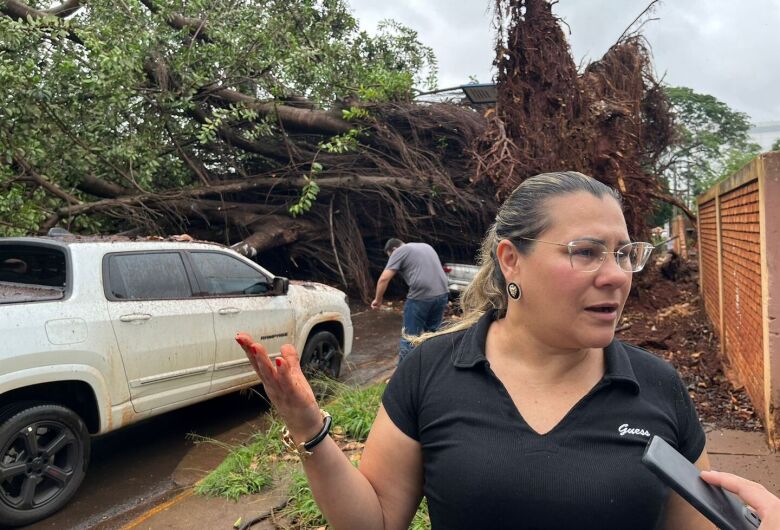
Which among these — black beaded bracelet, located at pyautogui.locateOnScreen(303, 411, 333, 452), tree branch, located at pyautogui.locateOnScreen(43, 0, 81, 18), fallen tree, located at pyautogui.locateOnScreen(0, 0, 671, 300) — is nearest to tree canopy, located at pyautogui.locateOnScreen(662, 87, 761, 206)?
fallen tree, located at pyautogui.locateOnScreen(0, 0, 671, 300)

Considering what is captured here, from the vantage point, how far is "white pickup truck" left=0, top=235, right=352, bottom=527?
3.67 meters

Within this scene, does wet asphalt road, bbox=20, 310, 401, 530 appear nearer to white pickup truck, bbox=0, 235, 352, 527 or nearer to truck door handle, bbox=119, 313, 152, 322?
white pickup truck, bbox=0, 235, 352, 527

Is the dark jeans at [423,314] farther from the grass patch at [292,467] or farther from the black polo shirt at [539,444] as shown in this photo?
the black polo shirt at [539,444]

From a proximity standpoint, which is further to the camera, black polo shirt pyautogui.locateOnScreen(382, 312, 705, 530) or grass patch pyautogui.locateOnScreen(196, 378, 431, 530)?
grass patch pyautogui.locateOnScreen(196, 378, 431, 530)

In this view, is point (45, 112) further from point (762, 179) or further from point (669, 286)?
point (669, 286)

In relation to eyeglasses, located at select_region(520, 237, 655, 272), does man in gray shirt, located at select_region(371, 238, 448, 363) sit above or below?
below

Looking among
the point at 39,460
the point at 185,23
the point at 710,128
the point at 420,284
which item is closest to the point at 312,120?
the point at 185,23

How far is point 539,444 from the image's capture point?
4.68ft

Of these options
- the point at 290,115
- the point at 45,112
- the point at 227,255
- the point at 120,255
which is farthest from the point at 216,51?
the point at 120,255

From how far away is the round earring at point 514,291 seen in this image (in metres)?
1.67

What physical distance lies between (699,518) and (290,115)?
11.3 metres

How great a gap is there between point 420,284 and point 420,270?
0.57ft

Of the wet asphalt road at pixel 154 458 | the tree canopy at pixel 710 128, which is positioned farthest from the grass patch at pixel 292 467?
the tree canopy at pixel 710 128

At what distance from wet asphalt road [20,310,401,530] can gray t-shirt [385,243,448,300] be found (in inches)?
45.2
